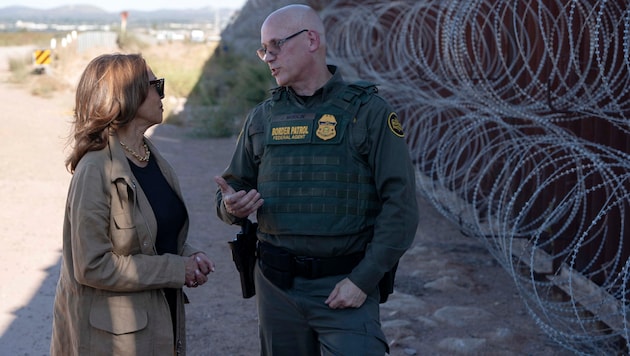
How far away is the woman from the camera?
2.67m

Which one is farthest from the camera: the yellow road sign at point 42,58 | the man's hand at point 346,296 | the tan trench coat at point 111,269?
the yellow road sign at point 42,58

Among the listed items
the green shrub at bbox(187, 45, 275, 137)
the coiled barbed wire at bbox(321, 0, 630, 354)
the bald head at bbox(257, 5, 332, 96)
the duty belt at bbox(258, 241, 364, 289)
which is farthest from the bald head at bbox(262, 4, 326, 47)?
the green shrub at bbox(187, 45, 275, 137)

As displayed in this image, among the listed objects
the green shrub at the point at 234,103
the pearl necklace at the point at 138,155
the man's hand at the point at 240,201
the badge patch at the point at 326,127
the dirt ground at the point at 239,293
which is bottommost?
the dirt ground at the point at 239,293

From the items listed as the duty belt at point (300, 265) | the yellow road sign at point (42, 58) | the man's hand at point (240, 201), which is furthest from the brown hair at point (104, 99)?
the yellow road sign at point (42, 58)

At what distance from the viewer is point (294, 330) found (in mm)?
2932

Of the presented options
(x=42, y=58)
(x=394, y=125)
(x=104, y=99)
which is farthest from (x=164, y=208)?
(x=42, y=58)

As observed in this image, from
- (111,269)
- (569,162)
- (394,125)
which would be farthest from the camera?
(569,162)

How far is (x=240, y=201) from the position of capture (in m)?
2.83

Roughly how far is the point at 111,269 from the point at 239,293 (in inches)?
135

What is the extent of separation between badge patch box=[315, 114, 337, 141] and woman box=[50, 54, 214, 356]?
0.54 meters

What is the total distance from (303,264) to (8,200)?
685 centimetres

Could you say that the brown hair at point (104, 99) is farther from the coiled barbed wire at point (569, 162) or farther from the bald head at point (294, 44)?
the coiled barbed wire at point (569, 162)

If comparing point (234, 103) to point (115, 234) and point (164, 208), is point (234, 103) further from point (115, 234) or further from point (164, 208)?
point (115, 234)

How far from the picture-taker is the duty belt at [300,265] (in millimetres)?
2863
